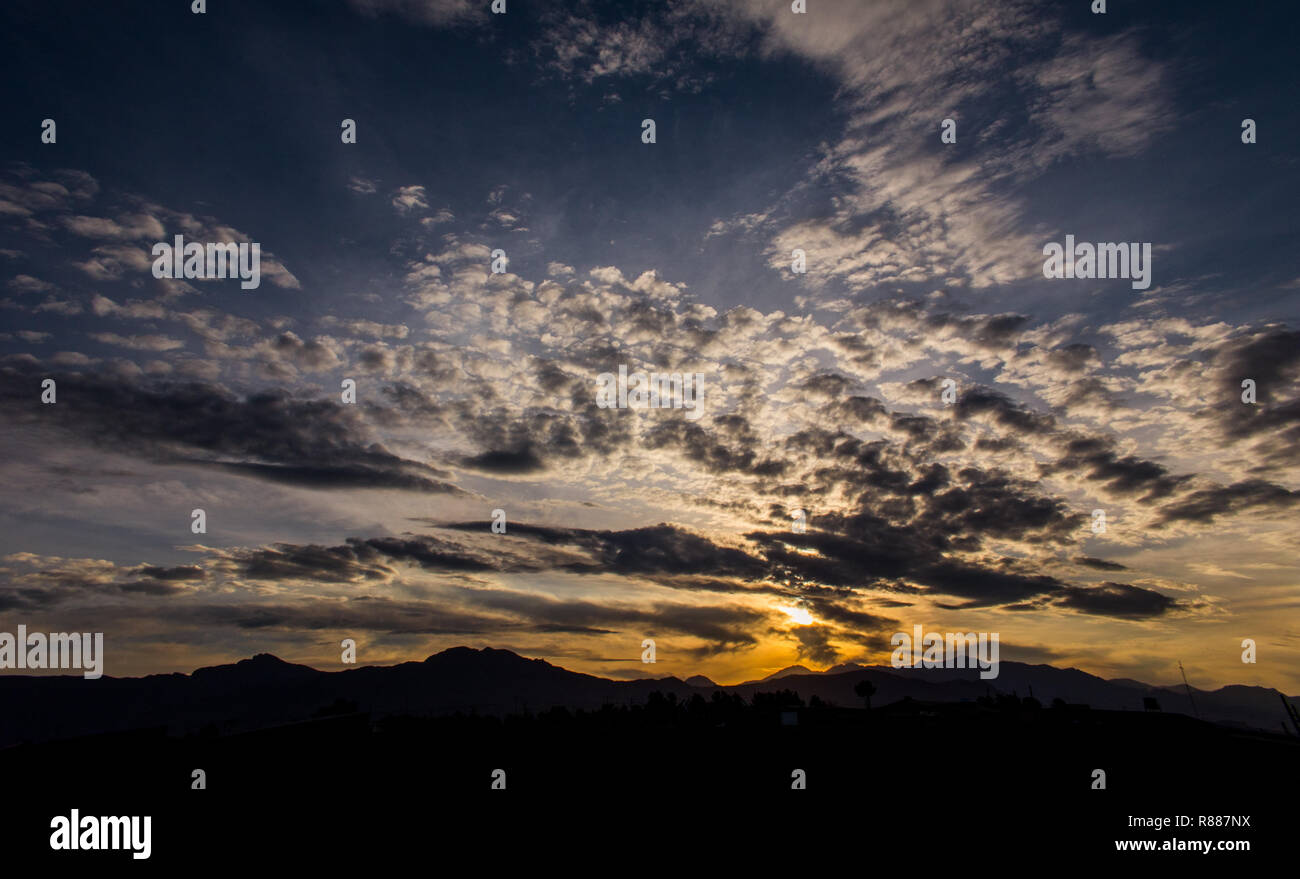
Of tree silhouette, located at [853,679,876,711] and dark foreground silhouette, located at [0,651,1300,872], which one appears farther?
tree silhouette, located at [853,679,876,711]

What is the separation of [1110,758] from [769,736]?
54.1 feet

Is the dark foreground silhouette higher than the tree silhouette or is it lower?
higher

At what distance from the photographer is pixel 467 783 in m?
33.9
